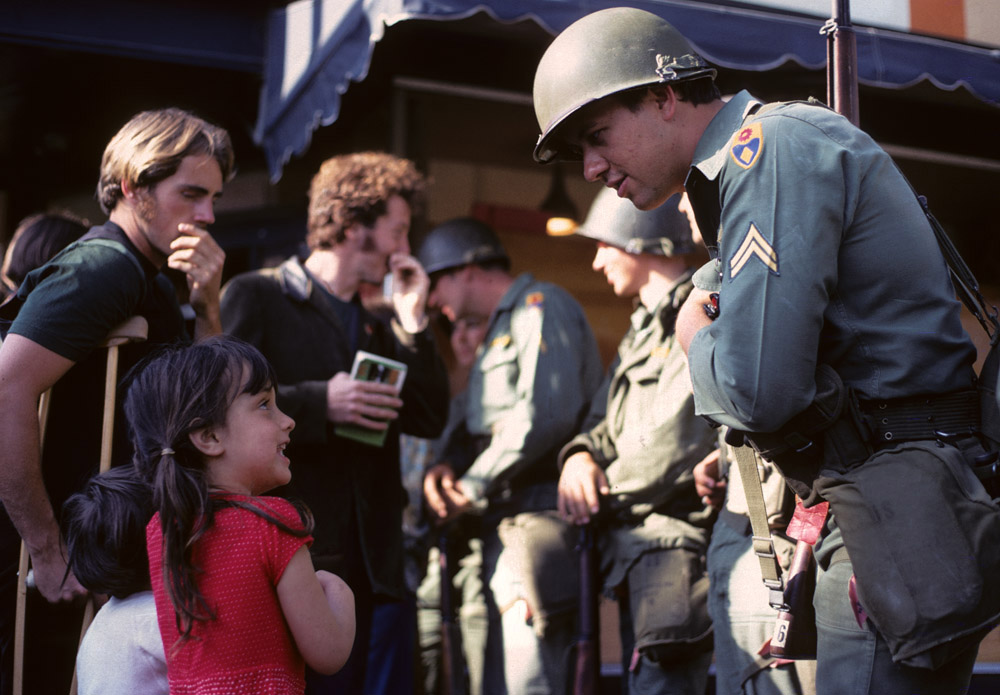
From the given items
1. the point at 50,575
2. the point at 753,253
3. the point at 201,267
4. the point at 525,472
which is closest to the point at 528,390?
the point at 525,472

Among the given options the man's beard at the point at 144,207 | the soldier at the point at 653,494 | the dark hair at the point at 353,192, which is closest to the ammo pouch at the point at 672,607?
the soldier at the point at 653,494

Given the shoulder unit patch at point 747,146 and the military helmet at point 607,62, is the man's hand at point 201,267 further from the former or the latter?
the shoulder unit patch at point 747,146

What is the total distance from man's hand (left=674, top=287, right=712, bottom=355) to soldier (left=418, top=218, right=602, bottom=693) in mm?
1770

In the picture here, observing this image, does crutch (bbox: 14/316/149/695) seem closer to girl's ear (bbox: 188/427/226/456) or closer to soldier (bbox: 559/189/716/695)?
girl's ear (bbox: 188/427/226/456)

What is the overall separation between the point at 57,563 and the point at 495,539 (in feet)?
6.19

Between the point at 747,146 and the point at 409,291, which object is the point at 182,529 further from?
the point at 409,291

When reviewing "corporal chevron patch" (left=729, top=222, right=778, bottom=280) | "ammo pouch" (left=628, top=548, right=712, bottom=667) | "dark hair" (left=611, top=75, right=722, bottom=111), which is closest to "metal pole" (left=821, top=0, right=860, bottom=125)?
"dark hair" (left=611, top=75, right=722, bottom=111)

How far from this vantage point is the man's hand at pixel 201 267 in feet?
8.64

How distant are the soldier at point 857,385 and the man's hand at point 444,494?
2.21m

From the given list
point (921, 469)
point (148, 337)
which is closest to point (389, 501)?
point (148, 337)

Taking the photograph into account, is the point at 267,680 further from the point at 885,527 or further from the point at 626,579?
the point at 626,579

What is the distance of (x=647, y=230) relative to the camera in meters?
3.65

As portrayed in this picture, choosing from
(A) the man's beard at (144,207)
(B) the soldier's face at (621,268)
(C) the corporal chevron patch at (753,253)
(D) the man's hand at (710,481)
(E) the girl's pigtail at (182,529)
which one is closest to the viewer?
(C) the corporal chevron patch at (753,253)

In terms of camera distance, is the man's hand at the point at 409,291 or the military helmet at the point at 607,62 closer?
the military helmet at the point at 607,62
